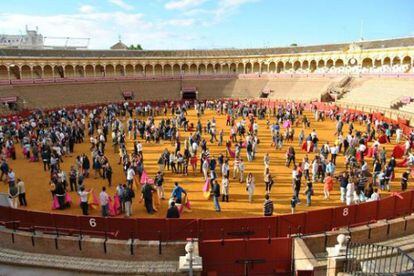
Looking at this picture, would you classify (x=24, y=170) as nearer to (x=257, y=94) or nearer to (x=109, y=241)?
(x=109, y=241)

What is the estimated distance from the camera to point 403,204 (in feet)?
40.1

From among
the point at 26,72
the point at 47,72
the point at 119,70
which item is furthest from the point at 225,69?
the point at 26,72

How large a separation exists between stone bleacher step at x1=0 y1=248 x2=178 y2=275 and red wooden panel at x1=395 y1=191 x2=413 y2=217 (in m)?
7.69

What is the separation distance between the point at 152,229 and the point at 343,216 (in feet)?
19.6

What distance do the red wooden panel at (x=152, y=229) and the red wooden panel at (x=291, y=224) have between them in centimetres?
341

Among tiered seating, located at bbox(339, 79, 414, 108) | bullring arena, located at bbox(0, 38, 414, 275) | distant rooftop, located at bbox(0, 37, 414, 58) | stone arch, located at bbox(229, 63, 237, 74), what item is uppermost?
distant rooftop, located at bbox(0, 37, 414, 58)

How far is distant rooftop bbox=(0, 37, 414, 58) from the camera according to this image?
55.4m

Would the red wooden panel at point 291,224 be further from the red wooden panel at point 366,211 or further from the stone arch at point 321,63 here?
the stone arch at point 321,63

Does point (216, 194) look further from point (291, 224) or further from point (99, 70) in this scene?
point (99, 70)

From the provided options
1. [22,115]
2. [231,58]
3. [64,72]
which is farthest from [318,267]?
[231,58]

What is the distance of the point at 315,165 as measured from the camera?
54.5 ft

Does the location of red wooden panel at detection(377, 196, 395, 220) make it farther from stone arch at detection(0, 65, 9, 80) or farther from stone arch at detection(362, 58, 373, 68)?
stone arch at detection(0, 65, 9, 80)

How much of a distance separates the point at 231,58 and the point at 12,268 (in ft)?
214

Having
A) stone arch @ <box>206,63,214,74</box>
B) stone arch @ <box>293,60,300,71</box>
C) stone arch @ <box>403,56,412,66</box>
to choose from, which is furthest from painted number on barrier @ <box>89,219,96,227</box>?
stone arch @ <box>206,63,214,74</box>
